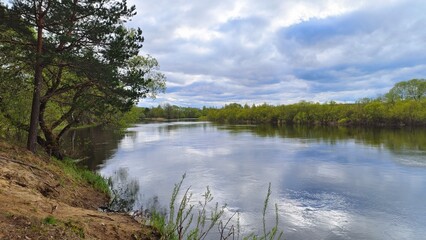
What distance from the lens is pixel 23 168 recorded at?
11469mm

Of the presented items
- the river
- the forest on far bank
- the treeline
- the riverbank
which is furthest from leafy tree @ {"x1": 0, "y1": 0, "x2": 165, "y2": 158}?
the treeline

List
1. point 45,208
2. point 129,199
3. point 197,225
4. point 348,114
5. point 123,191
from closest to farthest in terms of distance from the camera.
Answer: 1. point 197,225
2. point 45,208
3. point 129,199
4. point 123,191
5. point 348,114

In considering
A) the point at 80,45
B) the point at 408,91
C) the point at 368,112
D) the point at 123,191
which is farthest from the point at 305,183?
the point at 408,91

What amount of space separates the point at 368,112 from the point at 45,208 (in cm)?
9370

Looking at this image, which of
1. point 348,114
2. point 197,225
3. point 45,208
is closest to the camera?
point 197,225

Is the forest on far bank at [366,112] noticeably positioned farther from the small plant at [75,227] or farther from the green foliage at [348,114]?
the small plant at [75,227]

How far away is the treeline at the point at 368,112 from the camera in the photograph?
267 feet

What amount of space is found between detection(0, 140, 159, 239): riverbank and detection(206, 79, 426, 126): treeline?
3406 inches

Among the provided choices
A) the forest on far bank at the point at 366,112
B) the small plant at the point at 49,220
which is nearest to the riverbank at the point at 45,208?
the small plant at the point at 49,220

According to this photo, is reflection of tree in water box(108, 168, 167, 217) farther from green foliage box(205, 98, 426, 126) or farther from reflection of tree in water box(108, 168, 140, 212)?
green foliage box(205, 98, 426, 126)

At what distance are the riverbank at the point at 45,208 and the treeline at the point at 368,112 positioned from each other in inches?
3406

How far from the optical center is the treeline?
267ft

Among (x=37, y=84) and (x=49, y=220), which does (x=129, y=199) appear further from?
(x=49, y=220)

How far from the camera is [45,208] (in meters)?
8.02
